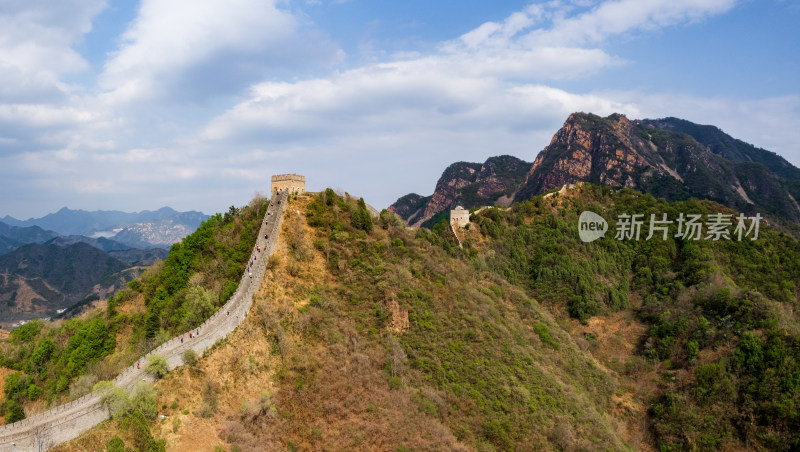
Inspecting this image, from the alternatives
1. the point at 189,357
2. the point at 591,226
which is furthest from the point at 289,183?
the point at 591,226

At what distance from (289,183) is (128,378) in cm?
3130

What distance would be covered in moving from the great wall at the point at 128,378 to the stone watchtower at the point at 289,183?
8.59 meters

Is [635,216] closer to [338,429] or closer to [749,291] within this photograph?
[749,291]

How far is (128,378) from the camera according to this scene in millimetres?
32500

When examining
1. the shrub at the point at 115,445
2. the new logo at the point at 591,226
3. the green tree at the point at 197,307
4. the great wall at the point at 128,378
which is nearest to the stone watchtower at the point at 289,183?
the great wall at the point at 128,378

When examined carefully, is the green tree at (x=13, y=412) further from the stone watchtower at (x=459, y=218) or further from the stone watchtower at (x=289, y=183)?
the stone watchtower at (x=459, y=218)

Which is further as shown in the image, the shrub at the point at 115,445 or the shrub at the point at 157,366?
the shrub at the point at 157,366

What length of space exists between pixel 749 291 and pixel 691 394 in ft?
62.2

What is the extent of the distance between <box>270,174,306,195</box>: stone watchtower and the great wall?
8589 millimetres

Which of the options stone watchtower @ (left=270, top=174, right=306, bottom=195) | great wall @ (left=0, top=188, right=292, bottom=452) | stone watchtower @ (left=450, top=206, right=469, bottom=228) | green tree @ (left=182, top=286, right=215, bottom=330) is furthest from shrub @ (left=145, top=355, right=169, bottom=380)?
stone watchtower @ (left=450, top=206, right=469, bottom=228)

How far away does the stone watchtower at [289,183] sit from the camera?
2326 inches

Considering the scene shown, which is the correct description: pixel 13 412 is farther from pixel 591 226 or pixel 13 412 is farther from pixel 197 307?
pixel 591 226

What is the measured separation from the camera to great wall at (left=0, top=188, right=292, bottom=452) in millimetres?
27656

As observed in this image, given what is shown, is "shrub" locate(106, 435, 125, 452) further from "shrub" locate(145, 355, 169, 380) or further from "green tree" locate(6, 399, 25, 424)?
"green tree" locate(6, 399, 25, 424)
